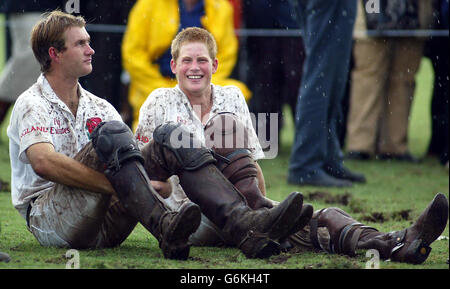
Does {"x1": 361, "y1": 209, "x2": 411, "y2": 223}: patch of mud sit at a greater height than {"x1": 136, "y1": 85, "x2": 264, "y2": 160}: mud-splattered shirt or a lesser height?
lesser

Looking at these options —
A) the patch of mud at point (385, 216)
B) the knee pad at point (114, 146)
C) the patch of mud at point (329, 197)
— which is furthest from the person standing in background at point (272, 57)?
the knee pad at point (114, 146)

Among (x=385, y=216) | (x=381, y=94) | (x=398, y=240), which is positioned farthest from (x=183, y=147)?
(x=381, y=94)

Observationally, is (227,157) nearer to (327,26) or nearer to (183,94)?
(183,94)

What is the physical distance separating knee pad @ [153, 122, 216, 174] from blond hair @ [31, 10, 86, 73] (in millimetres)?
680

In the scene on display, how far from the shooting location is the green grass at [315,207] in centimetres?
357

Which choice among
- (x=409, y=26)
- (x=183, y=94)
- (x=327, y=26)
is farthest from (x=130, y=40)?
(x=183, y=94)

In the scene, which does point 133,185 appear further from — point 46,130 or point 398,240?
point 398,240

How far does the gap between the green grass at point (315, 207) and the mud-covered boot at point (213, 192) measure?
0.33 feet

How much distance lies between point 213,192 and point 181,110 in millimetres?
716

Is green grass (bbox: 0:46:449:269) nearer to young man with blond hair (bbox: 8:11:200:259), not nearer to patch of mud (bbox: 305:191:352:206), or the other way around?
patch of mud (bbox: 305:191:352:206)

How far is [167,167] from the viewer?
12.0ft

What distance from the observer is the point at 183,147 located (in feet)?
11.8

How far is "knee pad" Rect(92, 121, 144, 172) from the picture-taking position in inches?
137

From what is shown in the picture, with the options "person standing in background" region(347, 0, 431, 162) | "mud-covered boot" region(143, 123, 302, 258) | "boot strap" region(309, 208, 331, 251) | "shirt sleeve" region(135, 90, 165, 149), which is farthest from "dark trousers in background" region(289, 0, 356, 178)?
"mud-covered boot" region(143, 123, 302, 258)
